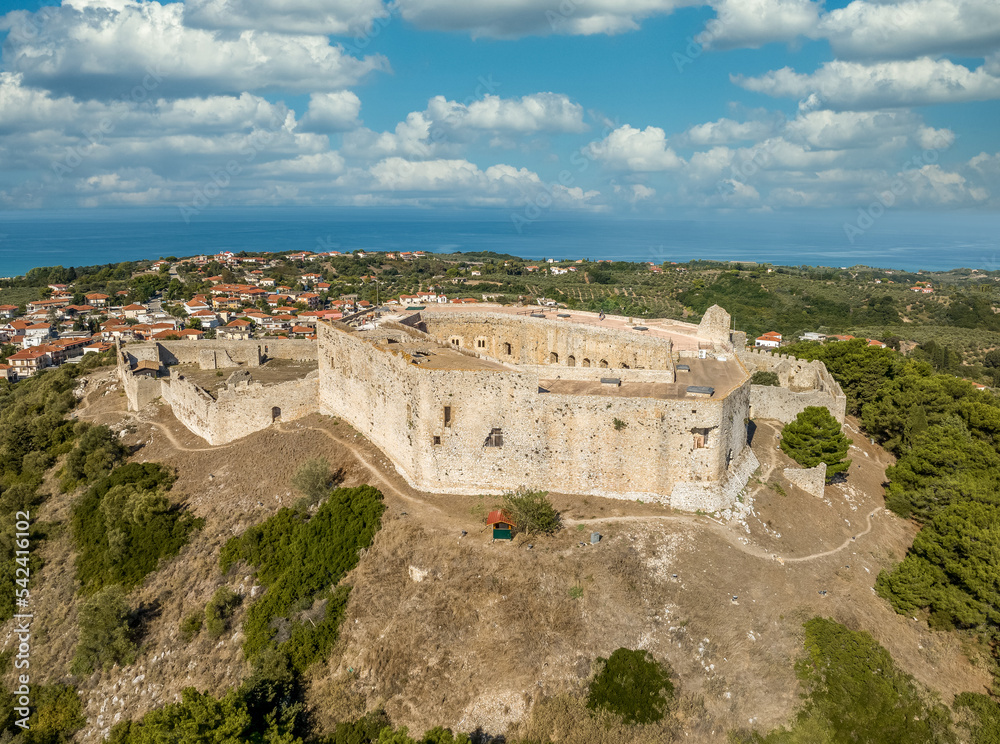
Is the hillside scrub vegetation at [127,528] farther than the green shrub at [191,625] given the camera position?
Yes

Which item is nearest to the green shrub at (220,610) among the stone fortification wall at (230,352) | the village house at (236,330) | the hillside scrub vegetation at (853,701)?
the hillside scrub vegetation at (853,701)

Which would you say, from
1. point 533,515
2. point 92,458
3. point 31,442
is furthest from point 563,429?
point 31,442

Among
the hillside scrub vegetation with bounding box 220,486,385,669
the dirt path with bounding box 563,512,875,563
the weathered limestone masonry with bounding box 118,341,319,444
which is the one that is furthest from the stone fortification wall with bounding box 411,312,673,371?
the hillside scrub vegetation with bounding box 220,486,385,669

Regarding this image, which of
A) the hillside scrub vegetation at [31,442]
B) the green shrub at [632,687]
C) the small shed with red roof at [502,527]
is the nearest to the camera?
the green shrub at [632,687]

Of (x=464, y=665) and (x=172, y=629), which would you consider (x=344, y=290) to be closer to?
(x=172, y=629)

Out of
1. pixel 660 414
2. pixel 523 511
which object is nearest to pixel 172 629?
pixel 523 511

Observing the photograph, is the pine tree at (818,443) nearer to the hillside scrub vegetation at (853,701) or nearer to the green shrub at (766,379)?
the green shrub at (766,379)

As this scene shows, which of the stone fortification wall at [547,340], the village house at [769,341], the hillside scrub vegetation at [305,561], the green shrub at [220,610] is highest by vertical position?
the stone fortification wall at [547,340]
